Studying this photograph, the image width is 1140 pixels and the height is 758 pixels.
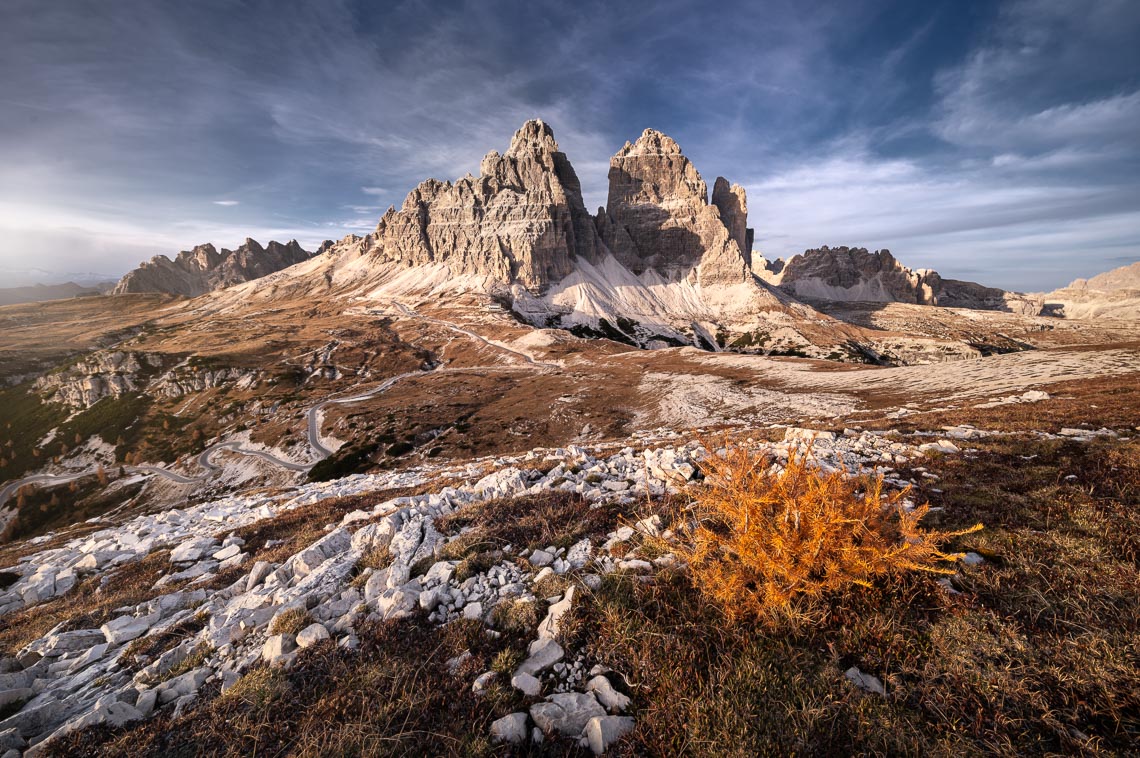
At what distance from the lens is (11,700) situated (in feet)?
18.2

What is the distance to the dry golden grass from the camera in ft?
16.5

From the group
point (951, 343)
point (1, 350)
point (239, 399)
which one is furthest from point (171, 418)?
point (951, 343)

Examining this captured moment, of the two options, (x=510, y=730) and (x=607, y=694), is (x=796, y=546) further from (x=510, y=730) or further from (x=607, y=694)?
(x=510, y=730)

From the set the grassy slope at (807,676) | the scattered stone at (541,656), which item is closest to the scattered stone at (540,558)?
the grassy slope at (807,676)

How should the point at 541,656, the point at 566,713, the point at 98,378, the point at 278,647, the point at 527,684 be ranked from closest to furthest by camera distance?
the point at 566,713, the point at 527,684, the point at 541,656, the point at 278,647, the point at 98,378

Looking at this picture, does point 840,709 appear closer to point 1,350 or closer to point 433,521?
point 433,521

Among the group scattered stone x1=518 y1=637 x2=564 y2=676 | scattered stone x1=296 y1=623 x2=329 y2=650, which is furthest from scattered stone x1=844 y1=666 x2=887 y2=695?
scattered stone x1=296 y1=623 x2=329 y2=650

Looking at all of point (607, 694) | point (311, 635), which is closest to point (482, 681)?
point (607, 694)

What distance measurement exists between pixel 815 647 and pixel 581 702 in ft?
9.11

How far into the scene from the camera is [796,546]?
209 inches

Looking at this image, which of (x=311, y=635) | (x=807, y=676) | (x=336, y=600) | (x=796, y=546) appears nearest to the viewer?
(x=807, y=676)

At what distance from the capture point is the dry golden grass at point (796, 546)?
5.03m

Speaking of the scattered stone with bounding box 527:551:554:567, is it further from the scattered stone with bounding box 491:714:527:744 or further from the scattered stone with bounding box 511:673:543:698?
the scattered stone with bounding box 491:714:527:744

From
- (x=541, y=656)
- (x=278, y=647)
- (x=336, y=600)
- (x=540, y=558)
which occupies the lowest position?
(x=336, y=600)
